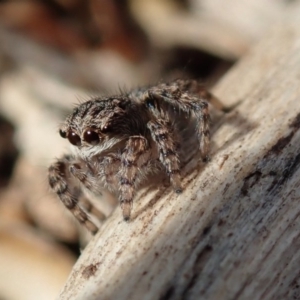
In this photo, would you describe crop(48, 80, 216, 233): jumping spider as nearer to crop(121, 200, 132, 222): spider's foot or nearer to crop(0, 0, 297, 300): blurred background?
crop(121, 200, 132, 222): spider's foot

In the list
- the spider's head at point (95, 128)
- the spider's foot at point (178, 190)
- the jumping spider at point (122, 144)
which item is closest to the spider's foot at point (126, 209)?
the jumping spider at point (122, 144)

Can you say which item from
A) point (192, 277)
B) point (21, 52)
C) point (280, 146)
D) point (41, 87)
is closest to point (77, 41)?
point (21, 52)

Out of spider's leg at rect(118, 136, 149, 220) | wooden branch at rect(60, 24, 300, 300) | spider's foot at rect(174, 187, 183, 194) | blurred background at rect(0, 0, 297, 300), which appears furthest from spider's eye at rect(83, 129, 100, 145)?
blurred background at rect(0, 0, 297, 300)

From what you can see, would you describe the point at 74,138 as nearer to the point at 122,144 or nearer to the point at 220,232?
the point at 122,144

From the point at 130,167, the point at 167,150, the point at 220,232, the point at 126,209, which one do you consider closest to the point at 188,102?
the point at 167,150

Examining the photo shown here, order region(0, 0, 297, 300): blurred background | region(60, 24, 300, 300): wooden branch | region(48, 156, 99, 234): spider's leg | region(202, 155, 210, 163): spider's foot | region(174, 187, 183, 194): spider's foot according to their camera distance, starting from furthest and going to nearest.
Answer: region(0, 0, 297, 300): blurred background
region(48, 156, 99, 234): spider's leg
region(202, 155, 210, 163): spider's foot
region(174, 187, 183, 194): spider's foot
region(60, 24, 300, 300): wooden branch
